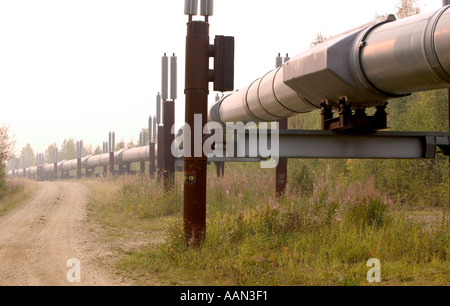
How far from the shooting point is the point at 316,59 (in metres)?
6.26

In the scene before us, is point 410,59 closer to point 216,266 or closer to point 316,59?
point 316,59

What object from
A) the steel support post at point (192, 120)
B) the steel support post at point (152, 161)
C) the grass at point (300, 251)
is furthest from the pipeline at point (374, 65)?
the steel support post at point (152, 161)

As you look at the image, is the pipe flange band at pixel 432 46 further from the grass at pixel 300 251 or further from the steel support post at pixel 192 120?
the steel support post at pixel 192 120

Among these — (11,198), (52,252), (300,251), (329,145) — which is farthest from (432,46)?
(11,198)

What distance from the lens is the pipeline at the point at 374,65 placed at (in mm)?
4945

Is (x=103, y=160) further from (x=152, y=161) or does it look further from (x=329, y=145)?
(x=329, y=145)

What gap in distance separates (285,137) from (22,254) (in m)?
5.47

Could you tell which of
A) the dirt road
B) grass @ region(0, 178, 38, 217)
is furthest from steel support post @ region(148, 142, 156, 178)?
the dirt road

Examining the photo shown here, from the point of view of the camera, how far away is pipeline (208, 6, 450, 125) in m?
4.95

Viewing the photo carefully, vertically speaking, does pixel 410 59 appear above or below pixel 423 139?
above

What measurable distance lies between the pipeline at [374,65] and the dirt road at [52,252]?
418cm

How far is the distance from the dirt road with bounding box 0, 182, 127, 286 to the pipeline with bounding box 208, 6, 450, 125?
4179 mm

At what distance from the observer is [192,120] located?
755 centimetres
